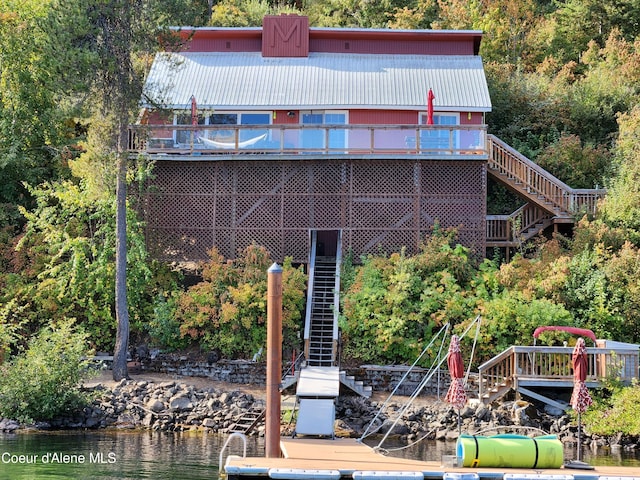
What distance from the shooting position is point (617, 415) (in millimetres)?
26344

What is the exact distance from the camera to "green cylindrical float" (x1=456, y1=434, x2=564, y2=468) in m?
19.9

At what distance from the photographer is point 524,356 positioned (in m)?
28.3

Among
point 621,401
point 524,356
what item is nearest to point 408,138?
point 524,356

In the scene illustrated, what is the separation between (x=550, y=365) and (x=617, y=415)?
2.17 metres

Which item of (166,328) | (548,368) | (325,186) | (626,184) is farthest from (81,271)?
(626,184)

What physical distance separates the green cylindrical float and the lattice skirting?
513 inches

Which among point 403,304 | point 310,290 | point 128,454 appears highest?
point 310,290

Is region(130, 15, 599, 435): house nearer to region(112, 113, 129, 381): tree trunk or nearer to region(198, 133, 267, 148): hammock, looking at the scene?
region(198, 133, 267, 148): hammock

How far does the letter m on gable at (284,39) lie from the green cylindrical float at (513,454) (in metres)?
21.0

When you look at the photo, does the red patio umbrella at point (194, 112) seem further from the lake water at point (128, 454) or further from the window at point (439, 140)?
the lake water at point (128, 454)

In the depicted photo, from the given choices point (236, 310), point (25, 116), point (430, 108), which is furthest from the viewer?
point (25, 116)

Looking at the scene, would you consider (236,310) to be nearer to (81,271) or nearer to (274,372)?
(81,271)

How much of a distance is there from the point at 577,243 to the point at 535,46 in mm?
18020

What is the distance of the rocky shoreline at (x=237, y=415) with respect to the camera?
27.1 metres
